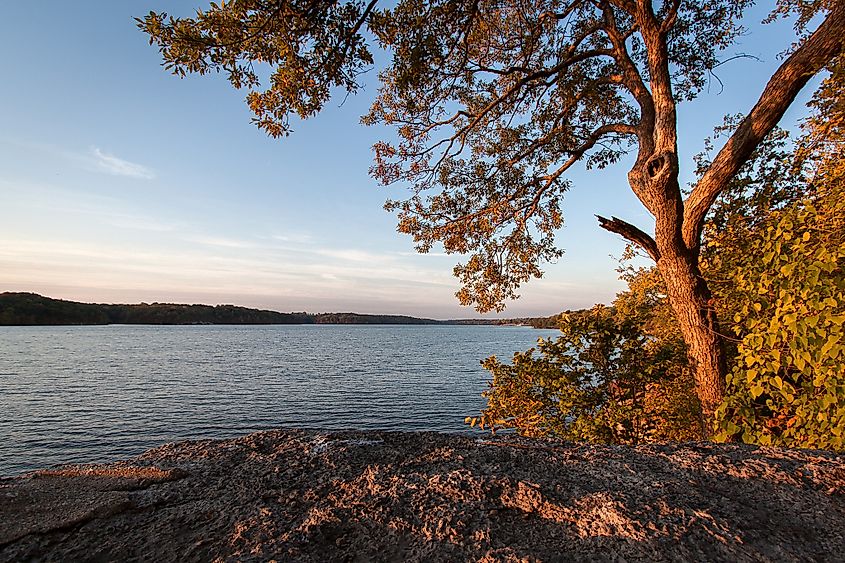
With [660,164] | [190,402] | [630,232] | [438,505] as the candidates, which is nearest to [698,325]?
[630,232]

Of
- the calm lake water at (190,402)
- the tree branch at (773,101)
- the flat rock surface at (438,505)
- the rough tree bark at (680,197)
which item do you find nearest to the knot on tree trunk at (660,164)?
the rough tree bark at (680,197)

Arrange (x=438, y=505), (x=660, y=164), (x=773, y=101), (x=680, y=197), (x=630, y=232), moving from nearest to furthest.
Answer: (x=438, y=505)
(x=773, y=101)
(x=660, y=164)
(x=680, y=197)
(x=630, y=232)

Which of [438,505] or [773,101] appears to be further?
[773,101]

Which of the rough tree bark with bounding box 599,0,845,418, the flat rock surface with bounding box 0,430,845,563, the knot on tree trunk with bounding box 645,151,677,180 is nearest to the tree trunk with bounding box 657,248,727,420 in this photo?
the rough tree bark with bounding box 599,0,845,418

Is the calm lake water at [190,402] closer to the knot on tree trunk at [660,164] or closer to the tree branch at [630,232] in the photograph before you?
the tree branch at [630,232]

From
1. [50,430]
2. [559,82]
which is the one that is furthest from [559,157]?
[50,430]

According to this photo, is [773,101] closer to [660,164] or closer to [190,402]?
[660,164]

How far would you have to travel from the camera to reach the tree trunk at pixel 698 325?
20.5 ft

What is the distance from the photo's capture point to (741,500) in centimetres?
229

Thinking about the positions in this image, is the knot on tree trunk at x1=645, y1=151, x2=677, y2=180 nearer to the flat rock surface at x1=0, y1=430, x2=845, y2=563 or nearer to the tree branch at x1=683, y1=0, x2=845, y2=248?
the tree branch at x1=683, y1=0, x2=845, y2=248

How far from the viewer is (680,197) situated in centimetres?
646

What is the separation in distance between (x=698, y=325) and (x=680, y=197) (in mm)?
1962

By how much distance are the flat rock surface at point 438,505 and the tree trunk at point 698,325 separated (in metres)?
3.65

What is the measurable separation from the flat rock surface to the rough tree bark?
148 inches
